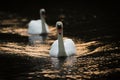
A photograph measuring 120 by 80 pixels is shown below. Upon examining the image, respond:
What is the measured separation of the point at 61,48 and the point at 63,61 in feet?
3.52

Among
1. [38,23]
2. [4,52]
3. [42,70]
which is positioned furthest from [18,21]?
[42,70]

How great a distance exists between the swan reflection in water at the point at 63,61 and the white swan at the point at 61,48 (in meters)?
0.29

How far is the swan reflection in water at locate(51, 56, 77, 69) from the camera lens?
21.6 m

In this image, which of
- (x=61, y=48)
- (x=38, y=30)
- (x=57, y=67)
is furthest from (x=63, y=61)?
(x=38, y=30)

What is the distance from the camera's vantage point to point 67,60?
2281cm

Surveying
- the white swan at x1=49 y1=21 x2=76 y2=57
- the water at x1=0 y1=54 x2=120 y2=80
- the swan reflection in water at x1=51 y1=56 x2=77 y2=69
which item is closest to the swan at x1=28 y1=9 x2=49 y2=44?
the white swan at x1=49 y1=21 x2=76 y2=57

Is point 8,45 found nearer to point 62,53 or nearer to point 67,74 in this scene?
point 62,53

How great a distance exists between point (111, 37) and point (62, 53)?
160 inches

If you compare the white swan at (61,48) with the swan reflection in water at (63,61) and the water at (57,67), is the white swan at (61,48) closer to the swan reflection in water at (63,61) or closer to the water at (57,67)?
the swan reflection in water at (63,61)

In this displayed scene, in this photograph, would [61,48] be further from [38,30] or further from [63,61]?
[38,30]

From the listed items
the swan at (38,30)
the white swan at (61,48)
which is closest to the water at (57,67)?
the white swan at (61,48)

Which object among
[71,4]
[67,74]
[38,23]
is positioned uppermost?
[71,4]

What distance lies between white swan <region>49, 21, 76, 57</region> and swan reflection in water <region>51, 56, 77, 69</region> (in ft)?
0.96

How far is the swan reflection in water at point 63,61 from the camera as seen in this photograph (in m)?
21.6
